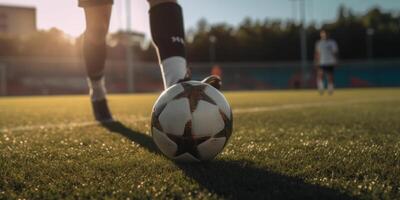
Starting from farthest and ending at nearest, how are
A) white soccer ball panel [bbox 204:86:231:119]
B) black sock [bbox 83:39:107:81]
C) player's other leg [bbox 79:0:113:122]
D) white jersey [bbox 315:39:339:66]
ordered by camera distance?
1. white jersey [bbox 315:39:339:66]
2. black sock [bbox 83:39:107:81]
3. player's other leg [bbox 79:0:113:122]
4. white soccer ball panel [bbox 204:86:231:119]

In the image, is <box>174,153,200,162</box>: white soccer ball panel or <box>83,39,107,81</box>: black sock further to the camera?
<box>83,39,107,81</box>: black sock

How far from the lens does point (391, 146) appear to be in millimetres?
2451

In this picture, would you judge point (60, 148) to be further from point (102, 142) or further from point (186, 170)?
point (186, 170)

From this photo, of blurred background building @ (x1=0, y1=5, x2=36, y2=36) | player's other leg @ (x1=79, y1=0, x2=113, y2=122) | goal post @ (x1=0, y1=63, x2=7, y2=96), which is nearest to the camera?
player's other leg @ (x1=79, y1=0, x2=113, y2=122)

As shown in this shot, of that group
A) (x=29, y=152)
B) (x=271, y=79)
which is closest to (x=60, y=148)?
(x=29, y=152)

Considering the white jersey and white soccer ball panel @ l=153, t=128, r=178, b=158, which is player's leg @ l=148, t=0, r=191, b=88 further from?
the white jersey

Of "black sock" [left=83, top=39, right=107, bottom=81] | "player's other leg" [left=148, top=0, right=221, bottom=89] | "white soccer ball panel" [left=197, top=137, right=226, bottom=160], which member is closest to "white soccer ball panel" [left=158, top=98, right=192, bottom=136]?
"white soccer ball panel" [left=197, top=137, right=226, bottom=160]

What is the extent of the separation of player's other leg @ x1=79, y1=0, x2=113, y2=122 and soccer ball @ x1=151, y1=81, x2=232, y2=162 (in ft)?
5.00

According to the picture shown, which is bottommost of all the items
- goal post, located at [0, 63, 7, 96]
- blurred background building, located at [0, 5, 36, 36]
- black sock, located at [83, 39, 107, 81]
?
goal post, located at [0, 63, 7, 96]

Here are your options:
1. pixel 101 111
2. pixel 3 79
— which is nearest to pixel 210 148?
pixel 101 111

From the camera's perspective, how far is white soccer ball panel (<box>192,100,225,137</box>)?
1.91 metres

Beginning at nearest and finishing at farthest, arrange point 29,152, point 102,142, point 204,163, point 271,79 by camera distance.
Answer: point 204,163
point 29,152
point 102,142
point 271,79

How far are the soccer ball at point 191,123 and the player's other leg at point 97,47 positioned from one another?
1523 mm

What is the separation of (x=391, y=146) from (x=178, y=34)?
1.30 metres
